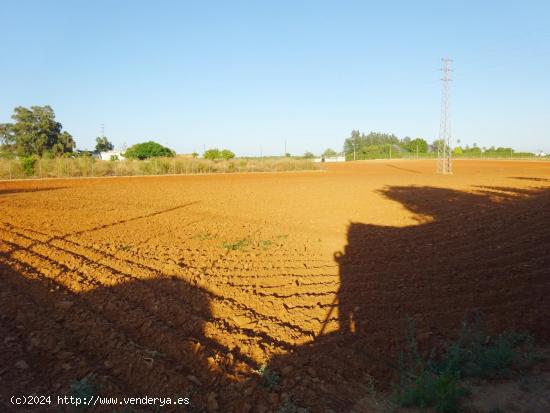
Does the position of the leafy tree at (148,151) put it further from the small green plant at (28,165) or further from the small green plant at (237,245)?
the small green plant at (237,245)

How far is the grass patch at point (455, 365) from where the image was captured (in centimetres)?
334

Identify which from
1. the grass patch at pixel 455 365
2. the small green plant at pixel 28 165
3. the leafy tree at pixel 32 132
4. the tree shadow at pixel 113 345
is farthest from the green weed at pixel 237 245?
the leafy tree at pixel 32 132

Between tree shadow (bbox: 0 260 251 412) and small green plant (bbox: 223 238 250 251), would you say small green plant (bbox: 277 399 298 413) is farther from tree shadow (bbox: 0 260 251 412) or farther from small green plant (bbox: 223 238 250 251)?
small green plant (bbox: 223 238 250 251)

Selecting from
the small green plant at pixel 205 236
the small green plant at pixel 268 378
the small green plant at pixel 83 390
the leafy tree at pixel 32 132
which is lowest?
the small green plant at pixel 268 378

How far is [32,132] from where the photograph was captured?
57.7 meters

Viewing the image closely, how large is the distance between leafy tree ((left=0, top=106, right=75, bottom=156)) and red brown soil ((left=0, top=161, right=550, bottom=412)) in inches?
2128

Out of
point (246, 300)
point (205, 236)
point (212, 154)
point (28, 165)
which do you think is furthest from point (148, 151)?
point (246, 300)

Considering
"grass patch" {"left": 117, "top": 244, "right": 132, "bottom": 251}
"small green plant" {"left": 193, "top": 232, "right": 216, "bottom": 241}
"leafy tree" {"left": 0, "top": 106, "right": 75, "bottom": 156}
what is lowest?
"small green plant" {"left": 193, "top": 232, "right": 216, "bottom": 241}

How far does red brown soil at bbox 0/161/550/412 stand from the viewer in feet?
12.6

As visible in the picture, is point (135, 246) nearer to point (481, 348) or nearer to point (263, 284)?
point (263, 284)

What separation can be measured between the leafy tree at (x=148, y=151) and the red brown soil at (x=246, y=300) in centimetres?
5725

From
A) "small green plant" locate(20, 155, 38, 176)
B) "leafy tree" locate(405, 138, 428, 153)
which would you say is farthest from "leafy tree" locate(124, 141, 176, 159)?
"leafy tree" locate(405, 138, 428, 153)

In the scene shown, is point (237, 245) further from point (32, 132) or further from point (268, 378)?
point (32, 132)

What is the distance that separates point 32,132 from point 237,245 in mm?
60287
